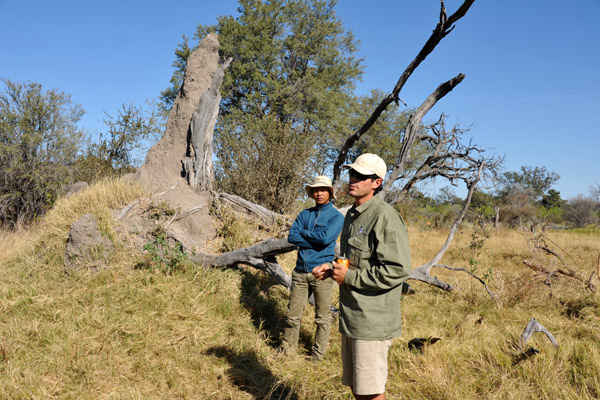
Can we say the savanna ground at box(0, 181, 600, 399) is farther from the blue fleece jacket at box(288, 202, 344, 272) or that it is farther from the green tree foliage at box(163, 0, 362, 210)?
the green tree foliage at box(163, 0, 362, 210)

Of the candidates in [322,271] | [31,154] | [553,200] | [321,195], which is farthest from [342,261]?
[553,200]

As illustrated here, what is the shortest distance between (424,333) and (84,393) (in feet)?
11.8

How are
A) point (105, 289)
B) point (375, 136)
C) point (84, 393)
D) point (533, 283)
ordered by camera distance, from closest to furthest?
point (84, 393)
point (105, 289)
point (533, 283)
point (375, 136)

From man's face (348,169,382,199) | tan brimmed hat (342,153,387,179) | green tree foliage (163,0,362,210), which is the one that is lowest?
man's face (348,169,382,199)

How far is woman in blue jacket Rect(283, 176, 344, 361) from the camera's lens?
393 centimetres

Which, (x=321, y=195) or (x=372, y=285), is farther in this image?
(x=321, y=195)

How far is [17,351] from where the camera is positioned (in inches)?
147

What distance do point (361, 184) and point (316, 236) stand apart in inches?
66.1

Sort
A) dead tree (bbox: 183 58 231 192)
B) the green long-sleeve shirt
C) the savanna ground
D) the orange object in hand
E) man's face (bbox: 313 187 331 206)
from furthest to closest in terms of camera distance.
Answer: dead tree (bbox: 183 58 231 192)
man's face (bbox: 313 187 331 206)
the savanna ground
the orange object in hand
the green long-sleeve shirt

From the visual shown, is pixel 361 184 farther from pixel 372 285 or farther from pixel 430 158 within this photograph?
pixel 430 158

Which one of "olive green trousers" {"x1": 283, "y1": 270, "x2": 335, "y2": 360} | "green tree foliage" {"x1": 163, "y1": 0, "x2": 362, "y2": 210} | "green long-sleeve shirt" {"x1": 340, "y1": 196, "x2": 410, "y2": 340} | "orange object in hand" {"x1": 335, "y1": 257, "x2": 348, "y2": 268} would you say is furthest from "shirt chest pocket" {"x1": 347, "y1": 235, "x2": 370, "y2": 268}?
"green tree foliage" {"x1": 163, "y1": 0, "x2": 362, "y2": 210}

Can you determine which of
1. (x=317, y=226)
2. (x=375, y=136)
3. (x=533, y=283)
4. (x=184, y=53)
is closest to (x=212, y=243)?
(x=317, y=226)

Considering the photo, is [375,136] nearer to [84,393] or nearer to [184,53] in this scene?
[184,53]

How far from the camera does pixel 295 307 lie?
393cm
